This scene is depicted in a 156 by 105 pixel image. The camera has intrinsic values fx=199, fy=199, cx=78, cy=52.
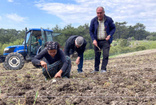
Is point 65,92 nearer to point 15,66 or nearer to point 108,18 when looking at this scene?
point 108,18

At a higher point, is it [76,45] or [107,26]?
[107,26]

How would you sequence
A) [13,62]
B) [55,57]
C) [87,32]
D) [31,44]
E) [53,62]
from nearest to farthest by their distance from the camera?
[55,57]
[53,62]
[13,62]
[31,44]
[87,32]

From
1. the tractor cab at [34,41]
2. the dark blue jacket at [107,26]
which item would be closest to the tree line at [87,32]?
the tractor cab at [34,41]

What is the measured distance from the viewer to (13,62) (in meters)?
8.54

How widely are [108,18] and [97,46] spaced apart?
83 cm

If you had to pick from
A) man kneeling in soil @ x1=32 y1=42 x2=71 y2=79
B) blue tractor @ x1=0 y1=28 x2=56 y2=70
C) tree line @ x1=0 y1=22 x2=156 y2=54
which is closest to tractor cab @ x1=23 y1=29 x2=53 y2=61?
blue tractor @ x1=0 y1=28 x2=56 y2=70

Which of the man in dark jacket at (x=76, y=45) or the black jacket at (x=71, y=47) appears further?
the black jacket at (x=71, y=47)

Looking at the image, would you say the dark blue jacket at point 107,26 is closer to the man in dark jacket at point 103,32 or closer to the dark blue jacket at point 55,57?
the man in dark jacket at point 103,32

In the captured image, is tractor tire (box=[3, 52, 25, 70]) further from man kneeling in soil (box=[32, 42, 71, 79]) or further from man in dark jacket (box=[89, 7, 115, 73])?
man kneeling in soil (box=[32, 42, 71, 79])

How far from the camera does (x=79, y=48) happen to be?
219 inches

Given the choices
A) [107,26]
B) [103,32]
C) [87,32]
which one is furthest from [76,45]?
[87,32]

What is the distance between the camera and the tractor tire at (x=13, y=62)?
27.7 ft

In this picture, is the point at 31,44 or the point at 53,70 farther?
the point at 31,44

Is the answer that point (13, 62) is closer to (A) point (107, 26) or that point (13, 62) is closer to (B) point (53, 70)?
(B) point (53, 70)
